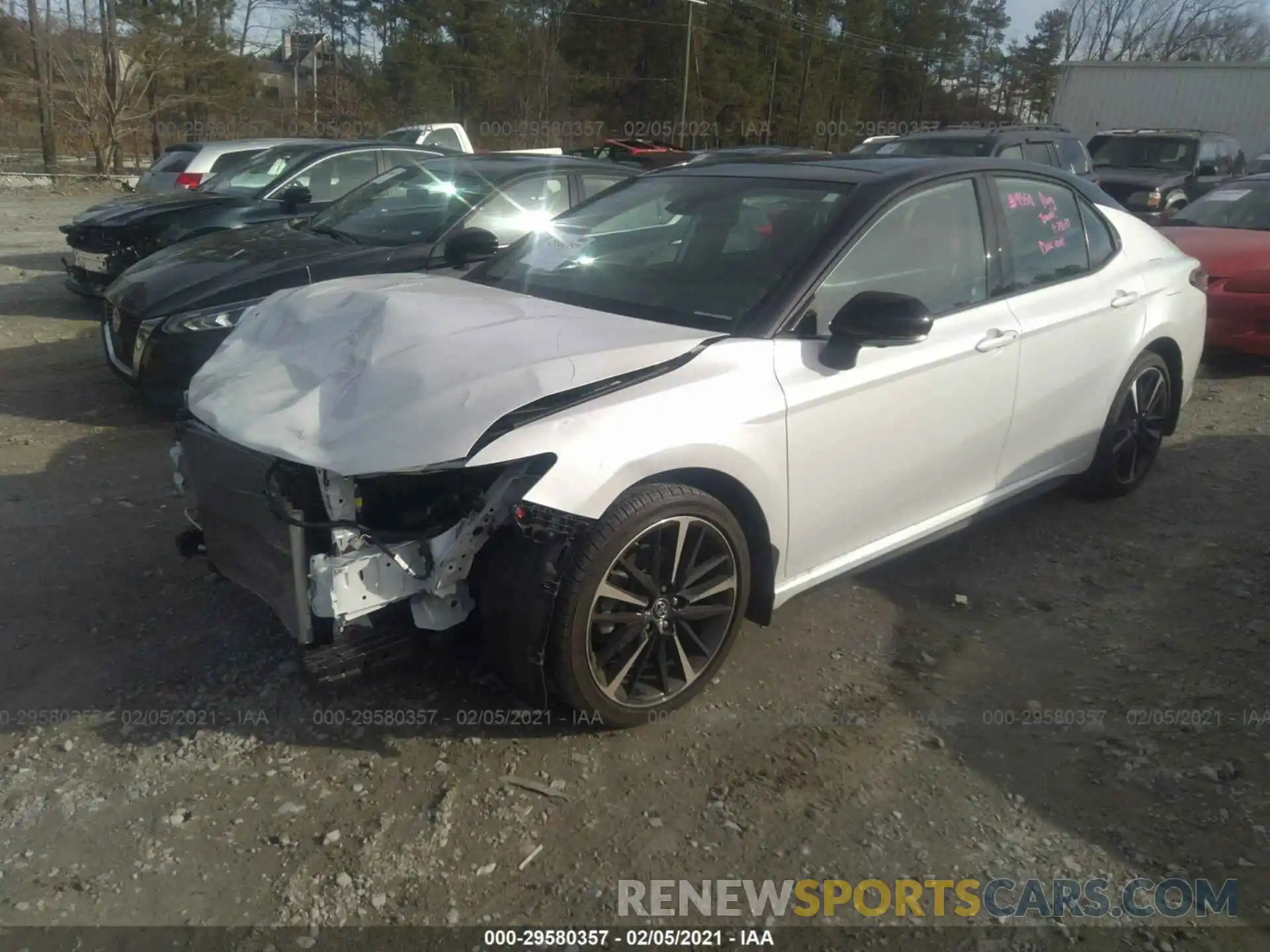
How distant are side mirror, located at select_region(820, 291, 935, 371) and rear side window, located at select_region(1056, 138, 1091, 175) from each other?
9.10 m

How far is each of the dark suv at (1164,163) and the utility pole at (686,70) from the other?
25016mm

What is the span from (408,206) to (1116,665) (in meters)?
5.19

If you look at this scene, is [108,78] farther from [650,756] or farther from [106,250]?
[650,756]

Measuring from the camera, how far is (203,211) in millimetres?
8531

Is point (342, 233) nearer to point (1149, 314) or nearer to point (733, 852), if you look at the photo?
point (1149, 314)

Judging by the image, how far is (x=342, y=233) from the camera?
264 inches

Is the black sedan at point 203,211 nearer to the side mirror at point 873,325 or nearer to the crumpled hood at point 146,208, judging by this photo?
the crumpled hood at point 146,208

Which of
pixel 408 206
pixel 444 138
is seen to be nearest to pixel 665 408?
pixel 408 206

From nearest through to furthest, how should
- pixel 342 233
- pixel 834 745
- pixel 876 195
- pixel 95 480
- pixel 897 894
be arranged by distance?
pixel 897 894, pixel 834 745, pixel 876 195, pixel 95 480, pixel 342 233

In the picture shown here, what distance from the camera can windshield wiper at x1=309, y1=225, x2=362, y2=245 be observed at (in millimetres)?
6559

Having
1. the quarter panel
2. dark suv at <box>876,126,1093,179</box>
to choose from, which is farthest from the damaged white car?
A: dark suv at <box>876,126,1093,179</box>

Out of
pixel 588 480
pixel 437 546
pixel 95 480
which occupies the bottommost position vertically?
pixel 95 480

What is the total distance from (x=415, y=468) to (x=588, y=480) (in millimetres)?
473

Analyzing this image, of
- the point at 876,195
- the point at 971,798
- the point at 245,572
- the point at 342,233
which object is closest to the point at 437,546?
the point at 245,572
